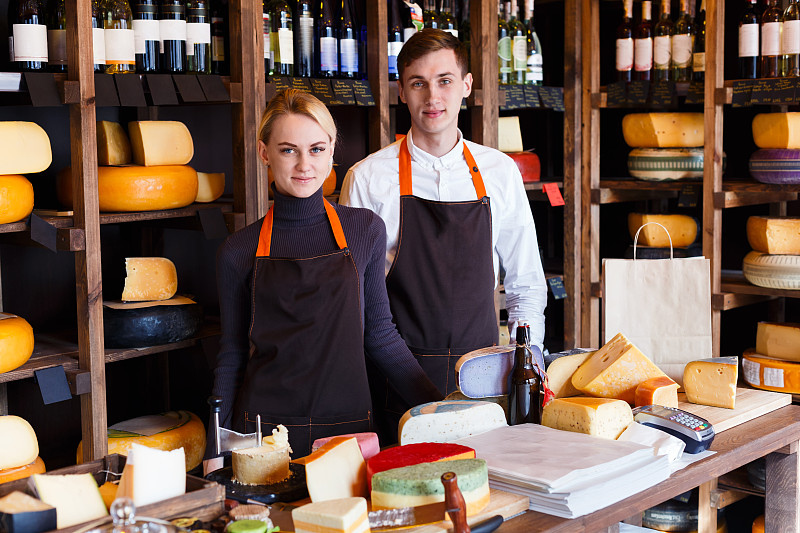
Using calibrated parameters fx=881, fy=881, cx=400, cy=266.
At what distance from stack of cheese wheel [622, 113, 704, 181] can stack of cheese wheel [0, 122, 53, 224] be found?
2312 millimetres

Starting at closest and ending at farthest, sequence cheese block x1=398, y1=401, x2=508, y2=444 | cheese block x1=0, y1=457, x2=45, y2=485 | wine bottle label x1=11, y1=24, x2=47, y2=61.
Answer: cheese block x1=398, y1=401, x2=508, y2=444, cheese block x1=0, y1=457, x2=45, y2=485, wine bottle label x1=11, y1=24, x2=47, y2=61

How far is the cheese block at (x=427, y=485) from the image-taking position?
1.27m

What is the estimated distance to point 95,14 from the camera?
2520mm

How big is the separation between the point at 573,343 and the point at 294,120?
2274 mm

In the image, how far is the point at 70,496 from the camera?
3.80ft

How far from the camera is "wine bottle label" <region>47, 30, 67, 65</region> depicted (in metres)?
2.39

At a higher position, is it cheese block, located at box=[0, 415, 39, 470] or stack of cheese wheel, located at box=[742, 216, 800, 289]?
stack of cheese wheel, located at box=[742, 216, 800, 289]

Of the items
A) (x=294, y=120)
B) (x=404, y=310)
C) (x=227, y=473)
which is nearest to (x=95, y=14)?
(x=294, y=120)

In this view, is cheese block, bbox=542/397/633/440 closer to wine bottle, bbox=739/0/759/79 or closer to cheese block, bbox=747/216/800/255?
cheese block, bbox=747/216/800/255

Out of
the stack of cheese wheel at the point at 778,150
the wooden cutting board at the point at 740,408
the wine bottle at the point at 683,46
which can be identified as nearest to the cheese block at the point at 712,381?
the wooden cutting board at the point at 740,408

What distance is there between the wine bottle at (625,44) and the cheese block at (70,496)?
10.0ft

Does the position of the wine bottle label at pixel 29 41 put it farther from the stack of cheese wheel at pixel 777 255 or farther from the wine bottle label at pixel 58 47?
the stack of cheese wheel at pixel 777 255

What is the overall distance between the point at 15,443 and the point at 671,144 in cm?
263

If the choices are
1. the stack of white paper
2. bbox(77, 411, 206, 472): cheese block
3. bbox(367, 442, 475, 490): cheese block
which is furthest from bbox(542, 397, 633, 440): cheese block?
bbox(77, 411, 206, 472): cheese block
